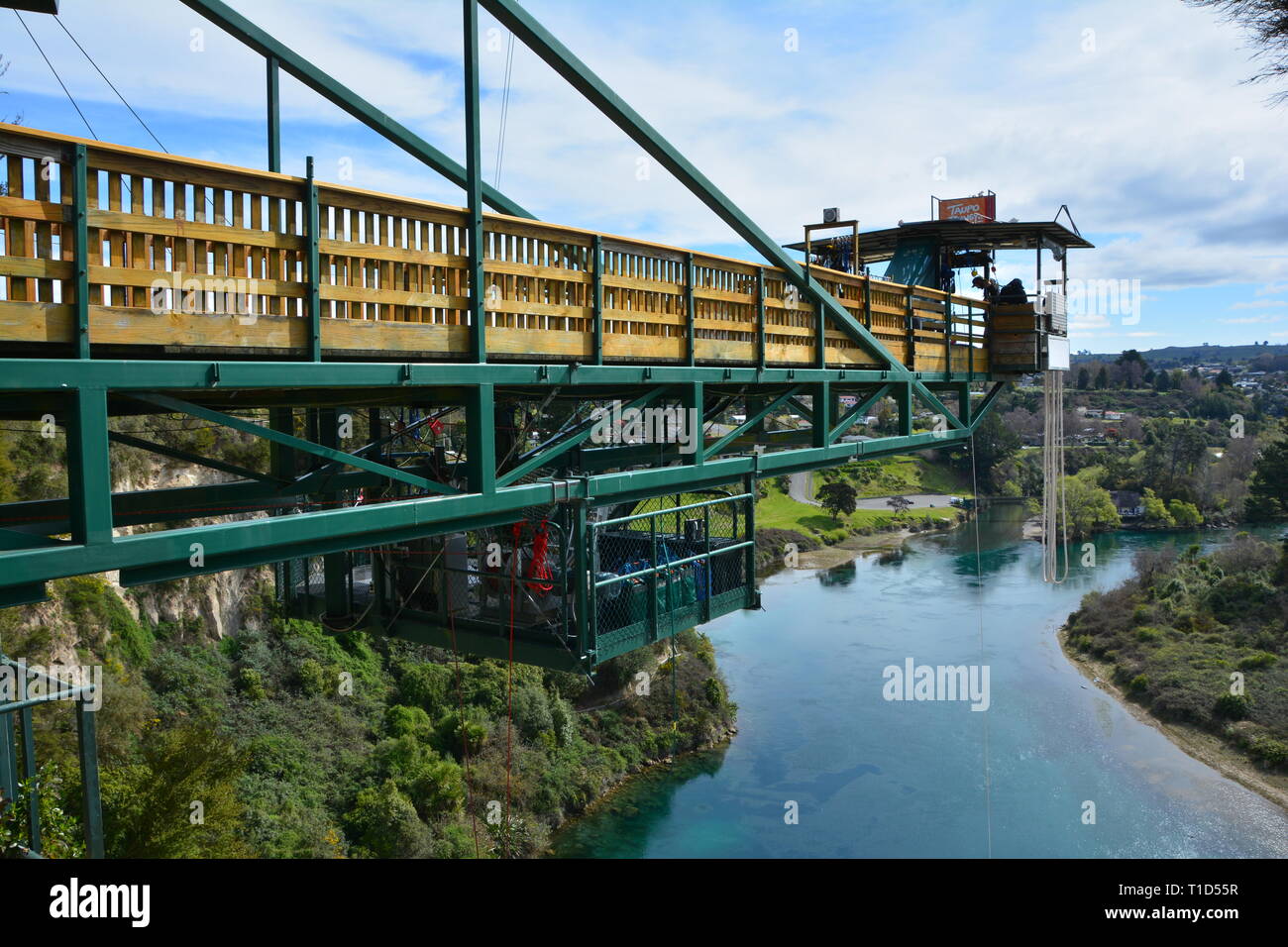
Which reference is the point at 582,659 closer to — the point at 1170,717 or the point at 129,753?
the point at 129,753

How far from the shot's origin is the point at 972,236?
13.9 meters

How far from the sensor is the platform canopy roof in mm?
13609

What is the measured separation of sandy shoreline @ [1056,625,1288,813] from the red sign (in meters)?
24.5

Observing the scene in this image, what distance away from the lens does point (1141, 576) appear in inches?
1976

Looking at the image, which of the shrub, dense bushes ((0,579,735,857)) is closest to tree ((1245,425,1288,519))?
the shrub

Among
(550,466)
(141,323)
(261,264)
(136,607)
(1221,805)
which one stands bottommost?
(1221,805)

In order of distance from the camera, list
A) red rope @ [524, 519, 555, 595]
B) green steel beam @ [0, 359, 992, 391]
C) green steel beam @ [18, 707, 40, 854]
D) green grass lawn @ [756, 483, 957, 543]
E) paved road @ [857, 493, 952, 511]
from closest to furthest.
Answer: green steel beam @ [0, 359, 992, 391], green steel beam @ [18, 707, 40, 854], red rope @ [524, 519, 555, 595], green grass lawn @ [756, 483, 957, 543], paved road @ [857, 493, 952, 511]

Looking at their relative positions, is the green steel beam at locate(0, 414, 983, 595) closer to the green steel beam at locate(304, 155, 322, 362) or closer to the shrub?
the green steel beam at locate(304, 155, 322, 362)

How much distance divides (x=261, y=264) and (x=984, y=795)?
29.3 metres

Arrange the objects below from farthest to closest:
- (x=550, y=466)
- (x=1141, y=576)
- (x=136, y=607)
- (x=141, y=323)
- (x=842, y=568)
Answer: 1. (x=842, y=568)
2. (x=1141, y=576)
3. (x=136, y=607)
4. (x=550, y=466)
5. (x=141, y=323)

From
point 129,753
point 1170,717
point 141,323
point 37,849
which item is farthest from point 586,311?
point 1170,717

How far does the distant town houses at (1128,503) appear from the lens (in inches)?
2854

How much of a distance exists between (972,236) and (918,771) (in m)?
22.1

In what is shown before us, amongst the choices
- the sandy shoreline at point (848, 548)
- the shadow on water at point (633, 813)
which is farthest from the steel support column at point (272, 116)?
the sandy shoreline at point (848, 548)
